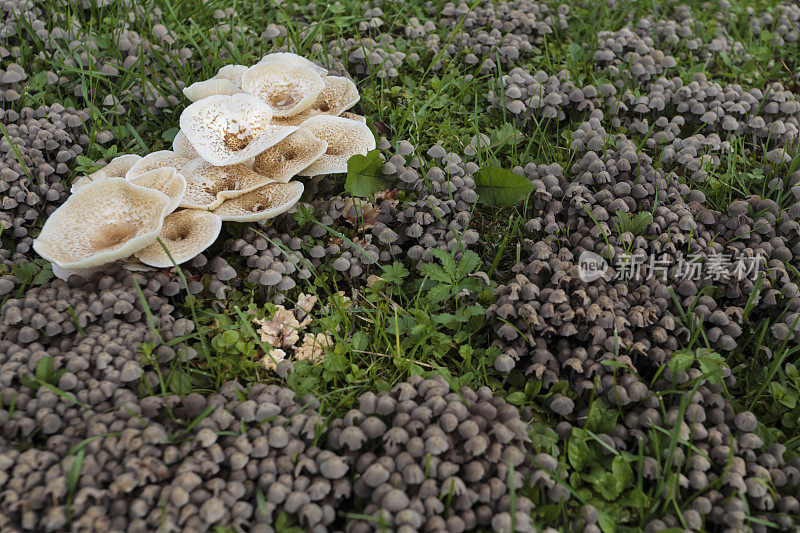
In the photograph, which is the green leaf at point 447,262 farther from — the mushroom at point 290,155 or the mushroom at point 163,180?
the mushroom at point 163,180

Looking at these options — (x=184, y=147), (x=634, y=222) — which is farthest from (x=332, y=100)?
(x=634, y=222)

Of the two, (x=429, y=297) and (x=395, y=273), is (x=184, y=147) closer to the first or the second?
(x=395, y=273)

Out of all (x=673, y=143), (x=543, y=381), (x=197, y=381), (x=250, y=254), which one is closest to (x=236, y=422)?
(x=197, y=381)

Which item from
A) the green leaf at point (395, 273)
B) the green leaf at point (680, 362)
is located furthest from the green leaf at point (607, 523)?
the green leaf at point (395, 273)

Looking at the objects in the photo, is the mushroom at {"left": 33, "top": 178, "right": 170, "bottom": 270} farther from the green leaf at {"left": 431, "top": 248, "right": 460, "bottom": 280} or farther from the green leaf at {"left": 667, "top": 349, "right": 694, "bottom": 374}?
the green leaf at {"left": 667, "top": 349, "right": 694, "bottom": 374}

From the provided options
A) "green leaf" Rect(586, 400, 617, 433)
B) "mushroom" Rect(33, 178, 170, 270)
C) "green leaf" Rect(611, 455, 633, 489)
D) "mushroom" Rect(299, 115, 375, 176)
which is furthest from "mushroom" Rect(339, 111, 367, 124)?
"green leaf" Rect(611, 455, 633, 489)

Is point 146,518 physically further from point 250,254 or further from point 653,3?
point 653,3
